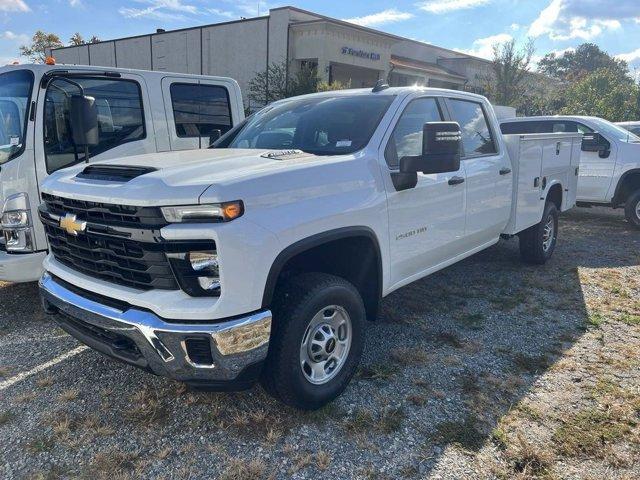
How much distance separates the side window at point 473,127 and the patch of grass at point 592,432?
2257 mm

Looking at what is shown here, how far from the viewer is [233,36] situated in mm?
25750

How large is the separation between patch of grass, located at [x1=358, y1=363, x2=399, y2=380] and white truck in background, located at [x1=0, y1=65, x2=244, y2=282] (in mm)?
2886

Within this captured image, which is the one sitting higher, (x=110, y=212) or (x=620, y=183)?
(x=110, y=212)

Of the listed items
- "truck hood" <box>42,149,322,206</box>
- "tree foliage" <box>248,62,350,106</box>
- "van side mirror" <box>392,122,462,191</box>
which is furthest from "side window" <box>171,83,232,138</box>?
"tree foliage" <box>248,62,350,106</box>

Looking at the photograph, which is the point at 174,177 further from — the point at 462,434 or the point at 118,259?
the point at 462,434

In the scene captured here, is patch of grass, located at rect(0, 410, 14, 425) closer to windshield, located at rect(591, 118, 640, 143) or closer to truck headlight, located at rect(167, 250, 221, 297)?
truck headlight, located at rect(167, 250, 221, 297)

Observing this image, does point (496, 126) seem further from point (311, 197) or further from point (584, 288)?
point (311, 197)

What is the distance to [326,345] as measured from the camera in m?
3.02

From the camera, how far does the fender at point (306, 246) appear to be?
254cm

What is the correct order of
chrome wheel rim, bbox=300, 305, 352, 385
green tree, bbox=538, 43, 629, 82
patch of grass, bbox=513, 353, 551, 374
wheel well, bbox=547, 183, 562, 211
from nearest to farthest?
1. chrome wheel rim, bbox=300, 305, 352, 385
2. patch of grass, bbox=513, 353, 551, 374
3. wheel well, bbox=547, 183, 562, 211
4. green tree, bbox=538, 43, 629, 82

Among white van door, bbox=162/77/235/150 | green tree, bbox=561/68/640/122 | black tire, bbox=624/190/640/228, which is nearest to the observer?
white van door, bbox=162/77/235/150

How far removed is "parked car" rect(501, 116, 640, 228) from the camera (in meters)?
8.49

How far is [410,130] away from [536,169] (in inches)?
97.0

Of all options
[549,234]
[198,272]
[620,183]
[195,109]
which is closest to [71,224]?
[198,272]
